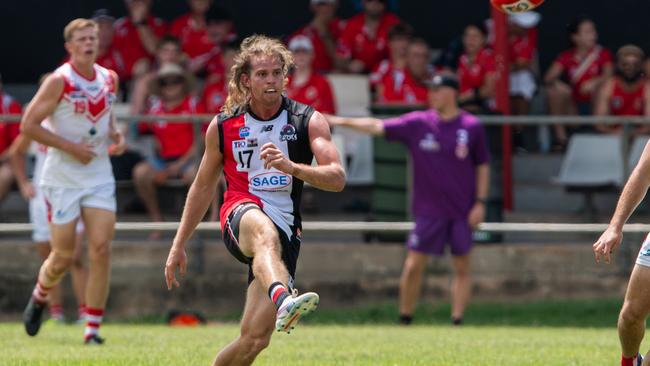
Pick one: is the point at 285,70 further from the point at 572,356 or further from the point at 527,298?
the point at 527,298

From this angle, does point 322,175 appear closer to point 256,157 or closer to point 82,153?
point 256,157

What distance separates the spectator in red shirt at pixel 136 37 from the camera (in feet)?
57.3

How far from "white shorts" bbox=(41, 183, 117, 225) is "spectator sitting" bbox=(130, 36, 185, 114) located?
4.94 m

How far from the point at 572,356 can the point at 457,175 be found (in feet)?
12.7

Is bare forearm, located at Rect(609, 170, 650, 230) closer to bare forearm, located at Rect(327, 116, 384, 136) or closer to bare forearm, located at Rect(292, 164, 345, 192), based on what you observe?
bare forearm, located at Rect(292, 164, 345, 192)

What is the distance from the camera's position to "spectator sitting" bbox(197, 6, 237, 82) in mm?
17219

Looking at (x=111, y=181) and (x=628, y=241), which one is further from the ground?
(x=111, y=181)

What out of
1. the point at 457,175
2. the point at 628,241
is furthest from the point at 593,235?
the point at 457,175

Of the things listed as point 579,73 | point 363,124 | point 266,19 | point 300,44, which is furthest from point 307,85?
point 579,73

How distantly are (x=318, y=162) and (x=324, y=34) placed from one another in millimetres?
9434

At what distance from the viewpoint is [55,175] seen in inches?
454

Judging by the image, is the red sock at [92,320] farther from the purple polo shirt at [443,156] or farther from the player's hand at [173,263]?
the purple polo shirt at [443,156]

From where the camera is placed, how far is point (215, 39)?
683 inches

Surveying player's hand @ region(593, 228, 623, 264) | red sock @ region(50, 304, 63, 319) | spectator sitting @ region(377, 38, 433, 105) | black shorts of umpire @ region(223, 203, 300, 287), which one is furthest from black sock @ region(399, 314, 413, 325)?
player's hand @ region(593, 228, 623, 264)
